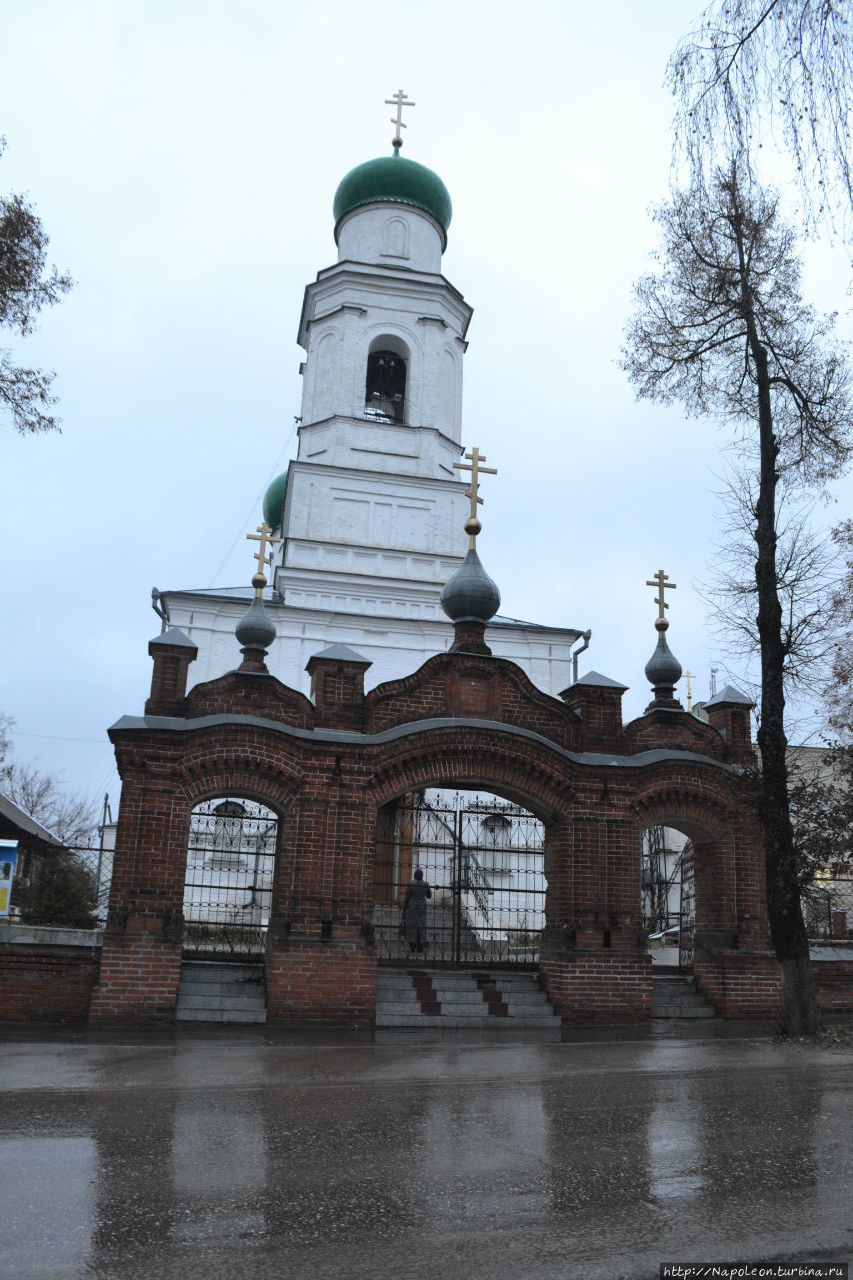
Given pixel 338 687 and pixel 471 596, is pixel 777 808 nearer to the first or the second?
pixel 471 596

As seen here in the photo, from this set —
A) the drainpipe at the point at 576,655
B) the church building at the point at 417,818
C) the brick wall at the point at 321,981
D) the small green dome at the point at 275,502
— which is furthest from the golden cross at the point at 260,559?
the small green dome at the point at 275,502

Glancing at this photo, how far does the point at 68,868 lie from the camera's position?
17328 millimetres

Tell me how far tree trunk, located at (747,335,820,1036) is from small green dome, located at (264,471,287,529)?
21456 millimetres

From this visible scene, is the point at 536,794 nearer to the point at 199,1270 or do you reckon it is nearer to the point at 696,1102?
the point at 696,1102

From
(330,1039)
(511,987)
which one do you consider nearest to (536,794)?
(511,987)

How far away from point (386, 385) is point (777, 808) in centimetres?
1864

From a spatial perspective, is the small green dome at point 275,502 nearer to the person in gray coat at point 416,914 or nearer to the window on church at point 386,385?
the window on church at point 386,385

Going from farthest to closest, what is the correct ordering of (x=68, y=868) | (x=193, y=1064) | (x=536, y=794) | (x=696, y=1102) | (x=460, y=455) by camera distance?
(x=460, y=455) → (x=68, y=868) → (x=536, y=794) → (x=193, y=1064) → (x=696, y=1102)

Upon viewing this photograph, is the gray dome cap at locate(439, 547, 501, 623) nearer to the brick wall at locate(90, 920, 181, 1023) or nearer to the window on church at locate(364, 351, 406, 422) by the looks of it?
the brick wall at locate(90, 920, 181, 1023)

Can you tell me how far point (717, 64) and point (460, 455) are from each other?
2277 centimetres

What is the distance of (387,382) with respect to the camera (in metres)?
27.3

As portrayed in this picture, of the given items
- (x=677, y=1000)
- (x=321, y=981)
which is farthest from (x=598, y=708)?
(x=321, y=981)

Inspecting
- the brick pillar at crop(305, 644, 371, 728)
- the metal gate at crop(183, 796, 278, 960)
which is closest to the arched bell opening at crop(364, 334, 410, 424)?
the metal gate at crop(183, 796, 278, 960)

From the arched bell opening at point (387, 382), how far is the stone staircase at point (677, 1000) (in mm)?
16640
